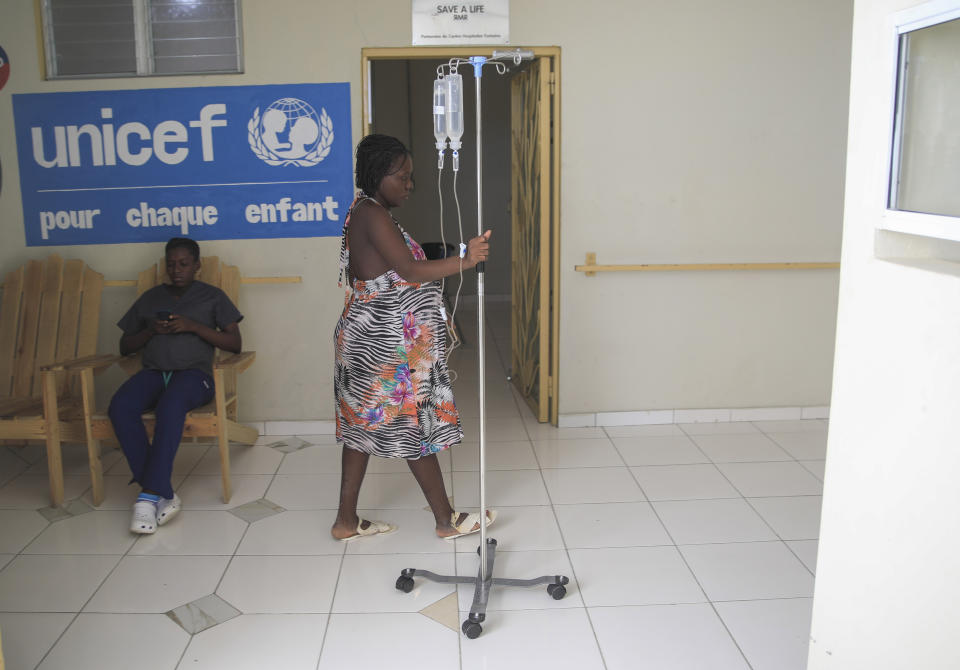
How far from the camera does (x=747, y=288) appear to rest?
15.5 feet

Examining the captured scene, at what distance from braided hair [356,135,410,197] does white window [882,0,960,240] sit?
1.74 m

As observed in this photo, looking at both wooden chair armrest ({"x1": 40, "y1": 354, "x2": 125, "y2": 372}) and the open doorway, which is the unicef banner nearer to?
the open doorway

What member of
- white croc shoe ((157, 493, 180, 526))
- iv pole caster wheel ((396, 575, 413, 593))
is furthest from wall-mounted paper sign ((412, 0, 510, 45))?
iv pole caster wheel ((396, 575, 413, 593))

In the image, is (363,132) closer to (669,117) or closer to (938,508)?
(669,117)

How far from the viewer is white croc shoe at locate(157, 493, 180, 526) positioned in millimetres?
3500

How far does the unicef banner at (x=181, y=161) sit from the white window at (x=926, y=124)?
3.17 meters

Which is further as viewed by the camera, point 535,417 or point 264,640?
point 535,417

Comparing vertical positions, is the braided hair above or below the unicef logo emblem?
below

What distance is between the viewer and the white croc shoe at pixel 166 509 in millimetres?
3500

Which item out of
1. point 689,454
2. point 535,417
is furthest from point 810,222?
point 535,417

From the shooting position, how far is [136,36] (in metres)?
4.27

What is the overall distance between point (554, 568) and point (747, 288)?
234 cm

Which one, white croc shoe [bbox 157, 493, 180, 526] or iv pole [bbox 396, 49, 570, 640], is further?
white croc shoe [bbox 157, 493, 180, 526]

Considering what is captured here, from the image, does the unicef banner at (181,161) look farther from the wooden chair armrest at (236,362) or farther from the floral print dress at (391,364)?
the floral print dress at (391,364)
